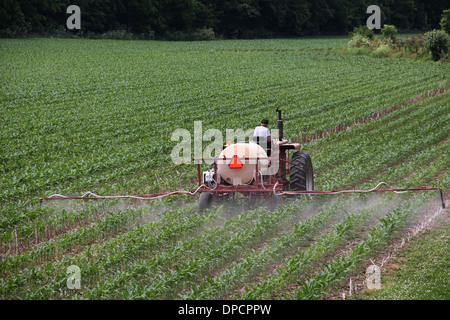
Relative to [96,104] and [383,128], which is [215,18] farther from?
[383,128]

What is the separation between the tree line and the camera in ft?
229

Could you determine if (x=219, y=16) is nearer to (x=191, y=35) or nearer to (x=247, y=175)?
(x=191, y=35)

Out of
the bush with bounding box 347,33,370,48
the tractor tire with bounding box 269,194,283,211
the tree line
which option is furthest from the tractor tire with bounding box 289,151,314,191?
the tree line

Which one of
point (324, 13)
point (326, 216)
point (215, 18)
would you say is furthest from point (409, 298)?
point (324, 13)

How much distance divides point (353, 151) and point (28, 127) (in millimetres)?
12259

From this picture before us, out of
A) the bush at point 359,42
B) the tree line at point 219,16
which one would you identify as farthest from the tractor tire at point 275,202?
the tree line at point 219,16

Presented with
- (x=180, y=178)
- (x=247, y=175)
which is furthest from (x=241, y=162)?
(x=180, y=178)

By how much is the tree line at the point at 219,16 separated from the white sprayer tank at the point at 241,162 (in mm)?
58687

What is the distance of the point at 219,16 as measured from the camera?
90.4 m

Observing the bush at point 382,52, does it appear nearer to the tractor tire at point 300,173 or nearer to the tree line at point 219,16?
the tree line at point 219,16

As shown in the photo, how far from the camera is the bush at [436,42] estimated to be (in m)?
44.9

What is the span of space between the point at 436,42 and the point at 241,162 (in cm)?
3872

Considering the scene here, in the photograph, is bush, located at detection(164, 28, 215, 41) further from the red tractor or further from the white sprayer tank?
the white sprayer tank
